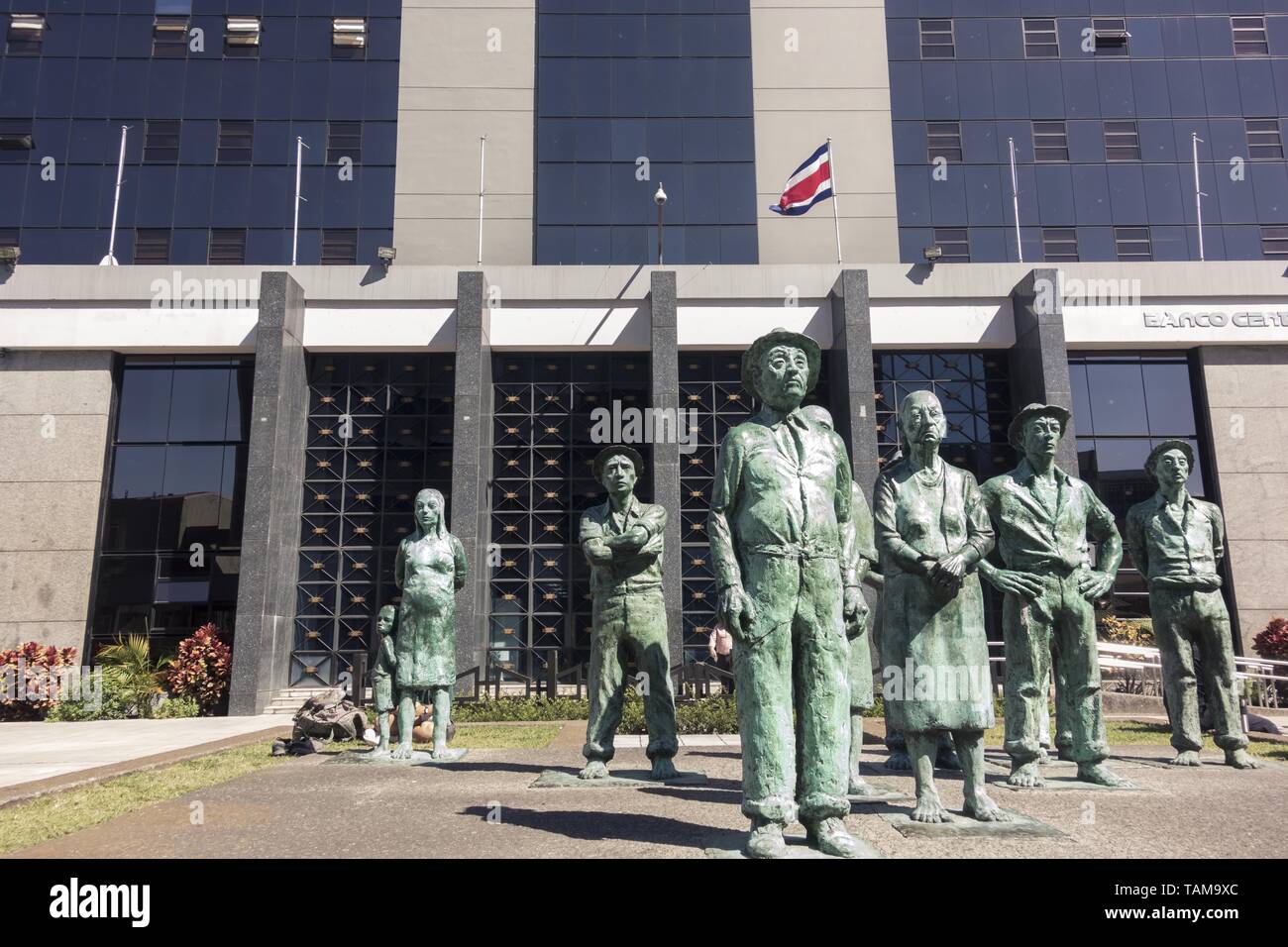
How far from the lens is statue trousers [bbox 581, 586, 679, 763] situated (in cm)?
720

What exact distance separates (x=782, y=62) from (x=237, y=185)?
15.3m

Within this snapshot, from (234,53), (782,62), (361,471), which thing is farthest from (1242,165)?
(234,53)

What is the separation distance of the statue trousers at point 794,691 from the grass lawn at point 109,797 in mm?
4239

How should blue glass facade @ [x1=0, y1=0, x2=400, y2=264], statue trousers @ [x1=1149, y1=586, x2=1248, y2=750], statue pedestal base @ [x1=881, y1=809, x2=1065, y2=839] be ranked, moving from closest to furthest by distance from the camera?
statue pedestal base @ [x1=881, y1=809, x2=1065, y2=839] → statue trousers @ [x1=1149, y1=586, x2=1248, y2=750] → blue glass facade @ [x1=0, y1=0, x2=400, y2=264]

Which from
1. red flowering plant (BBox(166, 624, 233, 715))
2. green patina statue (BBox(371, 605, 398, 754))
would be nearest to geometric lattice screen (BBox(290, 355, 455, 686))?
red flowering plant (BBox(166, 624, 233, 715))

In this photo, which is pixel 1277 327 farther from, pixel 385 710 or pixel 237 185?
pixel 237 185

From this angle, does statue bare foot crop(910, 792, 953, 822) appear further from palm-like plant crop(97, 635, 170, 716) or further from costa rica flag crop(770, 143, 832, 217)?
costa rica flag crop(770, 143, 832, 217)

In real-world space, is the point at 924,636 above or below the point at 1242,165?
below

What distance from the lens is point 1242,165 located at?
2350 cm

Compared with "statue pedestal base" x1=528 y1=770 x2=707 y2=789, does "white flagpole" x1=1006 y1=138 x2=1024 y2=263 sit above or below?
above

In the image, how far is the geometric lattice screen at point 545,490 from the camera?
63.5 feet

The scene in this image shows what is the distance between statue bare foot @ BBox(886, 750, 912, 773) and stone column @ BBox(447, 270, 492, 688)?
34.8 ft

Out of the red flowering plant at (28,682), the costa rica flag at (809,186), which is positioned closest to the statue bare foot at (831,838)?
the costa rica flag at (809,186)

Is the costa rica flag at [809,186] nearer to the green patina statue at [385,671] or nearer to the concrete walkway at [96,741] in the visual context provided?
the green patina statue at [385,671]
